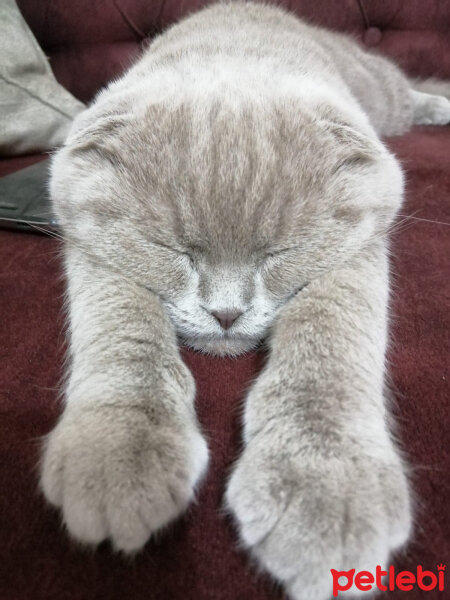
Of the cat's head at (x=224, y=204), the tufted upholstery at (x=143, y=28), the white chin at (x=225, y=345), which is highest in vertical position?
the tufted upholstery at (x=143, y=28)

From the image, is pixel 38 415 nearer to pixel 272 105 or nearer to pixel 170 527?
pixel 170 527

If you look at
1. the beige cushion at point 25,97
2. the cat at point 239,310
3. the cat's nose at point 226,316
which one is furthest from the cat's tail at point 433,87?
the cat's nose at point 226,316

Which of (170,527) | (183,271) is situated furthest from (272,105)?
(170,527)

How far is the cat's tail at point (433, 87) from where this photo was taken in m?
2.14

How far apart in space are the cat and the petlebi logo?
0.01 m

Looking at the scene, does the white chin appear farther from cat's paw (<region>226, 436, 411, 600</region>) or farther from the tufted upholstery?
the tufted upholstery

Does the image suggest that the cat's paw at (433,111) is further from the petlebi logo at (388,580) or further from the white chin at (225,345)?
the petlebi logo at (388,580)

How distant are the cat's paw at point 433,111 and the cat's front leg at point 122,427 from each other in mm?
1688

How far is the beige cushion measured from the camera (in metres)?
1.61

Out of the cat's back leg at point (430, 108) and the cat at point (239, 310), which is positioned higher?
the cat's back leg at point (430, 108)

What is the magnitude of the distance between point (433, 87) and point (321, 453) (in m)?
2.07

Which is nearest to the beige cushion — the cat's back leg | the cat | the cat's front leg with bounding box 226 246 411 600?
the cat

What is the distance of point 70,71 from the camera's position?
78.6 inches

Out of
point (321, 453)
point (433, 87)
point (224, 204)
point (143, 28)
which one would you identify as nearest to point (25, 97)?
point (143, 28)
